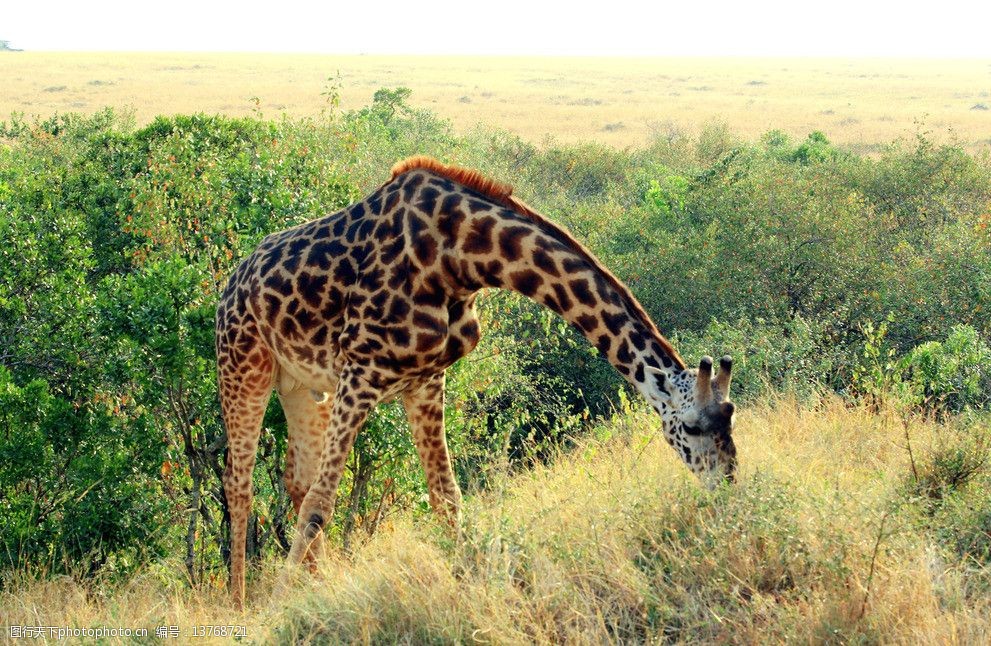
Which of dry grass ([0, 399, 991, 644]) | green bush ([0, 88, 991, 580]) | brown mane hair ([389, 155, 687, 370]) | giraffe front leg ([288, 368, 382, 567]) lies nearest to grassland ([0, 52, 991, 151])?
green bush ([0, 88, 991, 580])

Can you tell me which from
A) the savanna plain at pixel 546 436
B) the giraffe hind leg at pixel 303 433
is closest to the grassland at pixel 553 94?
the savanna plain at pixel 546 436

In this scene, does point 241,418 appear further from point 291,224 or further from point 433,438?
point 291,224

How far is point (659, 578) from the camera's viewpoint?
5.21m

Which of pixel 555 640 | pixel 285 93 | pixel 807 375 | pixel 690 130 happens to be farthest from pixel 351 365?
pixel 285 93

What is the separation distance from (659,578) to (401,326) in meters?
2.18

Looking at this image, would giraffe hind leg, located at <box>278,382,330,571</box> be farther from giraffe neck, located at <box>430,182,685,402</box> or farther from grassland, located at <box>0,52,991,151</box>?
grassland, located at <box>0,52,991,151</box>

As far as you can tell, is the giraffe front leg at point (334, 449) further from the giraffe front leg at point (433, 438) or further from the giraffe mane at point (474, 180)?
the giraffe mane at point (474, 180)

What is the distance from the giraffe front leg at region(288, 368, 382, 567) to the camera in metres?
6.58

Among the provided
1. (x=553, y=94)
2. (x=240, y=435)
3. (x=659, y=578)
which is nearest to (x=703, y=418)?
(x=659, y=578)

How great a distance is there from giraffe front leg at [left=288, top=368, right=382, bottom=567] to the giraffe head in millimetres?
1822

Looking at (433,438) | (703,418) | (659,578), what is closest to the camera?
(659,578)

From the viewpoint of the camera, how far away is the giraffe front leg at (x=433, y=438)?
702 centimetres

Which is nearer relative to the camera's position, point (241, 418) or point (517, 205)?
point (517, 205)

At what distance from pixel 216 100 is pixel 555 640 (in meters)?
59.9
